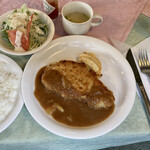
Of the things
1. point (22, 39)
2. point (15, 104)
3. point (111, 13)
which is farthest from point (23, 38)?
point (111, 13)

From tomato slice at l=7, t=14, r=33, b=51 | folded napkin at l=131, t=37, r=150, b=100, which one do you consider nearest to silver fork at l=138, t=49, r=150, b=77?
folded napkin at l=131, t=37, r=150, b=100

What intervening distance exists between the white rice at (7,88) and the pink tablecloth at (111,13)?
609 millimetres

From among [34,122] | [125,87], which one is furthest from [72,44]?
[34,122]

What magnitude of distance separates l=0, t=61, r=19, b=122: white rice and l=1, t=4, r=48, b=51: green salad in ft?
0.69

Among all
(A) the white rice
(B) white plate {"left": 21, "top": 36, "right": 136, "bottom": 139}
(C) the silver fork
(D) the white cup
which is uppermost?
(D) the white cup

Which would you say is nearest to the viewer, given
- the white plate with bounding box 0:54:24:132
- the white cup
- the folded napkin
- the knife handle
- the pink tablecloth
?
the white plate with bounding box 0:54:24:132

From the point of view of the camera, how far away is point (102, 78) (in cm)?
147

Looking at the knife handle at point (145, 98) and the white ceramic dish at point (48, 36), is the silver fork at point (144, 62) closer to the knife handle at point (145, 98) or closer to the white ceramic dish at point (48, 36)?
the knife handle at point (145, 98)

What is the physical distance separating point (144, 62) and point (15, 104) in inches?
47.2

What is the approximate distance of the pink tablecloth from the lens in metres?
1.75

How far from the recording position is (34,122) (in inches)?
49.1

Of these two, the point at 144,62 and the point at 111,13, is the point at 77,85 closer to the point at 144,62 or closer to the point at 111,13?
the point at 144,62

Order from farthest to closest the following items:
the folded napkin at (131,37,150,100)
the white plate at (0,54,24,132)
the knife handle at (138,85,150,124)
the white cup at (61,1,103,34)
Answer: the white cup at (61,1,103,34)
the folded napkin at (131,37,150,100)
the knife handle at (138,85,150,124)
the white plate at (0,54,24,132)

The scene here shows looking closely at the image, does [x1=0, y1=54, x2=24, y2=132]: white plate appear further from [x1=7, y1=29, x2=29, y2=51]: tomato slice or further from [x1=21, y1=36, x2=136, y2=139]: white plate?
[x1=7, y1=29, x2=29, y2=51]: tomato slice
